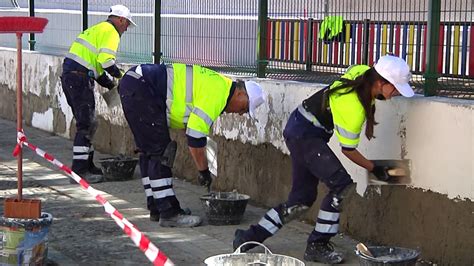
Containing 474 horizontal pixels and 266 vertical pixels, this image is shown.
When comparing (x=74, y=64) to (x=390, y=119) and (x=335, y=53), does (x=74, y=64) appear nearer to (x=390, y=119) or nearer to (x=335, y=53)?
(x=335, y=53)

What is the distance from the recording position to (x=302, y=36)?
8.85m

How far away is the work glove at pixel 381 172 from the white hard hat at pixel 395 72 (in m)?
0.61

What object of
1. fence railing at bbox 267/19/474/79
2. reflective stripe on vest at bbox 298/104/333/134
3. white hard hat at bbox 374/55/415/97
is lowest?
reflective stripe on vest at bbox 298/104/333/134

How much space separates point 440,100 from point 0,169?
6.13m

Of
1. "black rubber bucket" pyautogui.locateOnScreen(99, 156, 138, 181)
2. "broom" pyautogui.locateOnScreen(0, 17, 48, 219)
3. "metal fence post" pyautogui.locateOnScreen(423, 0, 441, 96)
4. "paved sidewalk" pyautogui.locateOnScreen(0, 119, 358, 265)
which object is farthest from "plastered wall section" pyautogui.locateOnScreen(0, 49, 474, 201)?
"broom" pyautogui.locateOnScreen(0, 17, 48, 219)

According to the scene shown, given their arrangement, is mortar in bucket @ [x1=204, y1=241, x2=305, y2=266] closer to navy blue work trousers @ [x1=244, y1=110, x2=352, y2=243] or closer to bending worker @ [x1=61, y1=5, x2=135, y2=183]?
navy blue work trousers @ [x1=244, y1=110, x2=352, y2=243]

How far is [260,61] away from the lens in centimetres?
928

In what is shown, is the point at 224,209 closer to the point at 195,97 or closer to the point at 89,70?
the point at 195,97

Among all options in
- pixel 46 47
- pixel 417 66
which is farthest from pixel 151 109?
pixel 46 47

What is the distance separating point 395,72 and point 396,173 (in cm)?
86

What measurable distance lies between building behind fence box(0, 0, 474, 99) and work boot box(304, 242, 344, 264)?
143cm

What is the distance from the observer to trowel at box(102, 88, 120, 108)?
10531 millimetres

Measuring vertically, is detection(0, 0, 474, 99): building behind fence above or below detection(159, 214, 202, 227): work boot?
above

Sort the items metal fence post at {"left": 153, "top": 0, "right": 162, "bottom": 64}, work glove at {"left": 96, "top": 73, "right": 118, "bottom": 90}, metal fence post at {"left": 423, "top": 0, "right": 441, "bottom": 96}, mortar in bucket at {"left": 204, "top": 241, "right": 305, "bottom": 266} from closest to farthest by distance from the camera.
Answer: mortar in bucket at {"left": 204, "top": 241, "right": 305, "bottom": 266} → metal fence post at {"left": 423, "top": 0, "right": 441, "bottom": 96} → work glove at {"left": 96, "top": 73, "right": 118, "bottom": 90} → metal fence post at {"left": 153, "top": 0, "right": 162, "bottom": 64}
